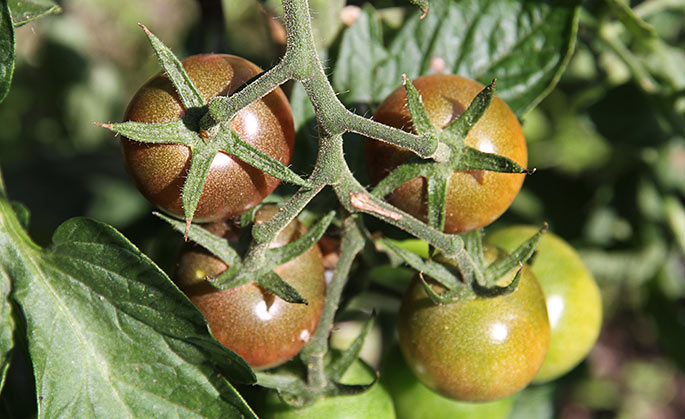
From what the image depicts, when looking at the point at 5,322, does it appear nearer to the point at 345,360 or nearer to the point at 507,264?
the point at 345,360

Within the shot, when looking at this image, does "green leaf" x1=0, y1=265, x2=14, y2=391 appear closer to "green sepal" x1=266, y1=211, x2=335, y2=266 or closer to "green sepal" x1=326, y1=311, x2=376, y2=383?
"green sepal" x1=266, y1=211, x2=335, y2=266

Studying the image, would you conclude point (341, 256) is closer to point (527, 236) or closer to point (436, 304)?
point (436, 304)

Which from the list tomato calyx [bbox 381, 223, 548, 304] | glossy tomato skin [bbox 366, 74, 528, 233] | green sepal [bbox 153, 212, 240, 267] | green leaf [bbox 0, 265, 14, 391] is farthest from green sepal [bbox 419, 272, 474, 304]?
green leaf [bbox 0, 265, 14, 391]

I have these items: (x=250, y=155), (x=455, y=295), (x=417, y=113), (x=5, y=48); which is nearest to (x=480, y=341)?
(x=455, y=295)

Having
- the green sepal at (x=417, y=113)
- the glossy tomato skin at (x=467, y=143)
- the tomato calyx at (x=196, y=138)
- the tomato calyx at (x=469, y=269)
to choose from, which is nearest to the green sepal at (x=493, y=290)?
the tomato calyx at (x=469, y=269)

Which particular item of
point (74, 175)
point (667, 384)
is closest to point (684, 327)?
point (667, 384)

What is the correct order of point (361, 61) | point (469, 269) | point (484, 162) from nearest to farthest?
point (484, 162), point (469, 269), point (361, 61)

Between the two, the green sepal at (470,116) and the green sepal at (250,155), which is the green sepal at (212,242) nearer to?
the green sepal at (250,155)
